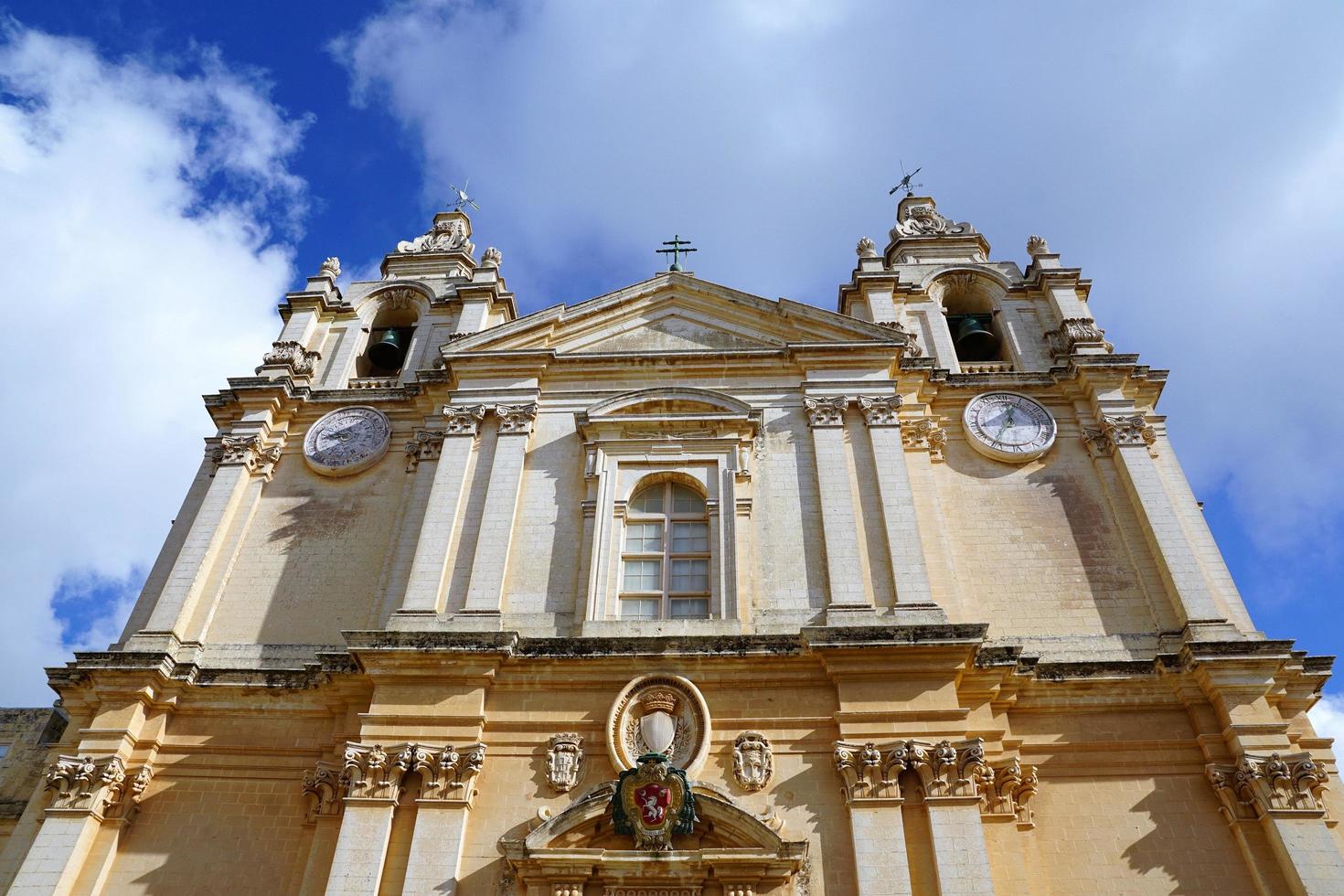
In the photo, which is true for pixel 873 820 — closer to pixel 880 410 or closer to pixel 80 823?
pixel 880 410

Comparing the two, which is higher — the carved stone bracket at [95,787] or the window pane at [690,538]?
the window pane at [690,538]

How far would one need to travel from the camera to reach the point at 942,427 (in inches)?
750

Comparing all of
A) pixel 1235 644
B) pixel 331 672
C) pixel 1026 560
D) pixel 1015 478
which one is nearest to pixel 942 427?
pixel 1015 478

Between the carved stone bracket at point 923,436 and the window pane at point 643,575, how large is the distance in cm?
544

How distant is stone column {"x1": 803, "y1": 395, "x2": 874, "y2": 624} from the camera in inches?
599

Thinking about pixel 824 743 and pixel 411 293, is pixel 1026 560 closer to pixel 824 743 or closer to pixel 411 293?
pixel 824 743

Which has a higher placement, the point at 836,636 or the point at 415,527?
the point at 415,527

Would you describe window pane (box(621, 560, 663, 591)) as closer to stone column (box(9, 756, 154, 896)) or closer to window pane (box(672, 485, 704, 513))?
window pane (box(672, 485, 704, 513))

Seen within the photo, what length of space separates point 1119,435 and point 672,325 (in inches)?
347

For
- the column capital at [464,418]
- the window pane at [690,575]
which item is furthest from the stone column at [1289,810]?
the column capital at [464,418]

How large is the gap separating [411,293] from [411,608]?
1020 cm

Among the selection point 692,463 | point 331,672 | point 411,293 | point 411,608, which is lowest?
point 331,672

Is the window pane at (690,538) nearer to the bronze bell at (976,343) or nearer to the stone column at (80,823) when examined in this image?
the bronze bell at (976,343)

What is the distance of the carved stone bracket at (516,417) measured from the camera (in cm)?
1808
